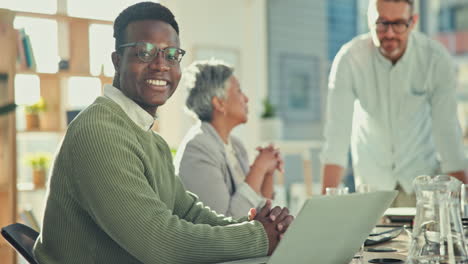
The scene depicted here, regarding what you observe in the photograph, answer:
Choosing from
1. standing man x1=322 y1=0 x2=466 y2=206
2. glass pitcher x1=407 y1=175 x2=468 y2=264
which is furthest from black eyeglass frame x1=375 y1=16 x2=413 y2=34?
glass pitcher x1=407 y1=175 x2=468 y2=264

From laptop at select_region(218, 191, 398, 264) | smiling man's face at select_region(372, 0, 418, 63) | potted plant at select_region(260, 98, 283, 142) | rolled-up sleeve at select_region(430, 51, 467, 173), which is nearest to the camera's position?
laptop at select_region(218, 191, 398, 264)

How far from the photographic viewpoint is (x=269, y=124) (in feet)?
19.6

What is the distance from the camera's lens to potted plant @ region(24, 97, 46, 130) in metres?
4.63

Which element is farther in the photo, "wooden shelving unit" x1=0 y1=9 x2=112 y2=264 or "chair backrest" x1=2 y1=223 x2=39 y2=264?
"wooden shelving unit" x1=0 y1=9 x2=112 y2=264

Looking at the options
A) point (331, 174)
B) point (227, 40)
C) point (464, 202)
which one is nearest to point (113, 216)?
point (464, 202)

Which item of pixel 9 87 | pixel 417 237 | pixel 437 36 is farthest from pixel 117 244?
pixel 437 36

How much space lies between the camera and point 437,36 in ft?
23.0

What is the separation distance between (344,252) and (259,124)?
5014mm

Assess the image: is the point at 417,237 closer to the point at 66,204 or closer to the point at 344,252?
the point at 344,252

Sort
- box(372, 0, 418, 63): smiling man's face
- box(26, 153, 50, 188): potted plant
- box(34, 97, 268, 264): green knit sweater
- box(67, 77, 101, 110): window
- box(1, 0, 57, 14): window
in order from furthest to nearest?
1. box(67, 77, 101, 110): window
2. box(1, 0, 57, 14): window
3. box(26, 153, 50, 188): potted plant
4. box(372, 0, 418, 63): smiling man's face
5. box(34, 97, 268, 264): green knit sweater

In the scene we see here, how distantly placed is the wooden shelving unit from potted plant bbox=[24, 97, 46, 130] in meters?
0.05

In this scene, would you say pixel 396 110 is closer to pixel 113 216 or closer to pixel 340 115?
pixel 340 115

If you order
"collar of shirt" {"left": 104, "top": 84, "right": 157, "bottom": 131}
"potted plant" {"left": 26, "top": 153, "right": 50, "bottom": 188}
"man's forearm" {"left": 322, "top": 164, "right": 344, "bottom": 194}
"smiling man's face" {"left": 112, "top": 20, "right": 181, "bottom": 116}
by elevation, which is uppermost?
"smiling man's face" {"left": 112, "top": 20, "right": 181, "bottom": 116}

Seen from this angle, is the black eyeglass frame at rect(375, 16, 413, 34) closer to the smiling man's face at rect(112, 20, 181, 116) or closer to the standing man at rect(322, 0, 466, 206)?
the standing man at rect(322, 0, 466, 206)
